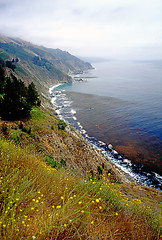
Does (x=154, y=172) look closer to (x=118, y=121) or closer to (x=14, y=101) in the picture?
(x=118, y=121)

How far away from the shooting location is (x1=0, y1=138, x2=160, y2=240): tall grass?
7.77 ft

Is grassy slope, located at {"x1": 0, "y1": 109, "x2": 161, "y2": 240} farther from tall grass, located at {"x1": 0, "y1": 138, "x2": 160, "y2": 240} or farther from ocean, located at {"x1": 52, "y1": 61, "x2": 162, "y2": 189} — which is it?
ocean, located at {"x1": 52, "y1": 61, "x2": 162, "y2": 189}

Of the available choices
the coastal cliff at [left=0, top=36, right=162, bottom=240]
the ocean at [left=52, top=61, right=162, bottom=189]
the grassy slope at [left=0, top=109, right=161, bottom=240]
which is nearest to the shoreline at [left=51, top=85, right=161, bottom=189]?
the ocean at [left=52, top=61, right=162, bottom=189]

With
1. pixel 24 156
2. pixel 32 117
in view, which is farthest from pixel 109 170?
pixel 24 156

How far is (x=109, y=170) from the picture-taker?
71.5ft

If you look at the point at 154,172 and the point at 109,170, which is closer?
the point at 109,170

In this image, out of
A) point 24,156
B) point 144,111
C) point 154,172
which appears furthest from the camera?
point 144,111

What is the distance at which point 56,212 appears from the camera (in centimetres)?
288

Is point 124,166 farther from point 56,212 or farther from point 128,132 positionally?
point 56,212

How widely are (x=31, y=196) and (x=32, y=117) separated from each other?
68.0ft

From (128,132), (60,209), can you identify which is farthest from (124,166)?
(60,209)

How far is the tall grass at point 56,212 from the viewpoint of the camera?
93.3 inches

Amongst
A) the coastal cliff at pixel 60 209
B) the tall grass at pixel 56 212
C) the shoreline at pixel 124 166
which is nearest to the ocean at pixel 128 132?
the shoreline at pixel 124 166

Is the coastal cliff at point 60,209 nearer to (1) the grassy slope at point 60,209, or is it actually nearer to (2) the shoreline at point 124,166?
(1) the grassy slope at point 60,209
